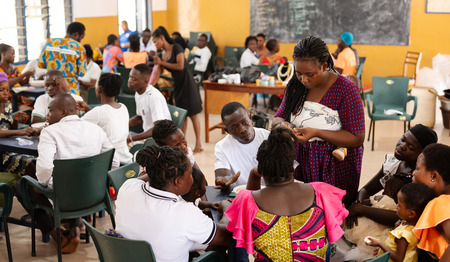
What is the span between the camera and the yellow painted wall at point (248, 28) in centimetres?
940

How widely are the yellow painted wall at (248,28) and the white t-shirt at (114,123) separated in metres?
6.82

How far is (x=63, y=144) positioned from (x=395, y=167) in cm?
206

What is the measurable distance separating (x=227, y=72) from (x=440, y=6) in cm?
448

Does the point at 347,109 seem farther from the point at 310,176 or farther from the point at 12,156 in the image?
the point at 12,156

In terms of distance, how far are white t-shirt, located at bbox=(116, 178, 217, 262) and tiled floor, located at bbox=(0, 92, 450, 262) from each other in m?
1.71

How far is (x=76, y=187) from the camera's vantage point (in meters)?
3.39

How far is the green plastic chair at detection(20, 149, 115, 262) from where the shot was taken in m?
3.32

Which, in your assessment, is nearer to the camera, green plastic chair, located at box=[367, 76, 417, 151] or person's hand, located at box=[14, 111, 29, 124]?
person's hand, located at box=[14, 111, 29, 124]

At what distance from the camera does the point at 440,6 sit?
9258 mm

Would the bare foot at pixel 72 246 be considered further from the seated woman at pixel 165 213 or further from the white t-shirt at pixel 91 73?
the white t-shirt at pixel 91 73

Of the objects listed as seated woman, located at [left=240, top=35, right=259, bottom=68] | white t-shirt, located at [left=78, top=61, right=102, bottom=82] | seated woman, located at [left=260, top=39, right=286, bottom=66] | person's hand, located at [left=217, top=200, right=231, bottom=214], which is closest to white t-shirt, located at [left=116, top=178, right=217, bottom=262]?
person's hand, located at [left=217, top=200, right=231, bottom=214]

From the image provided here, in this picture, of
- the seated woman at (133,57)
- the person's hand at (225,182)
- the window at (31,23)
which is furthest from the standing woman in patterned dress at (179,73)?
the person's hand at (225,182)

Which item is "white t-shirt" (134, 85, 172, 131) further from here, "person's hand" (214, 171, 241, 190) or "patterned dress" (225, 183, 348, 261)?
"patterned dress" (225, 183, 348, 261)

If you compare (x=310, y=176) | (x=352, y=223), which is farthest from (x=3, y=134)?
(x=352, y=223)
